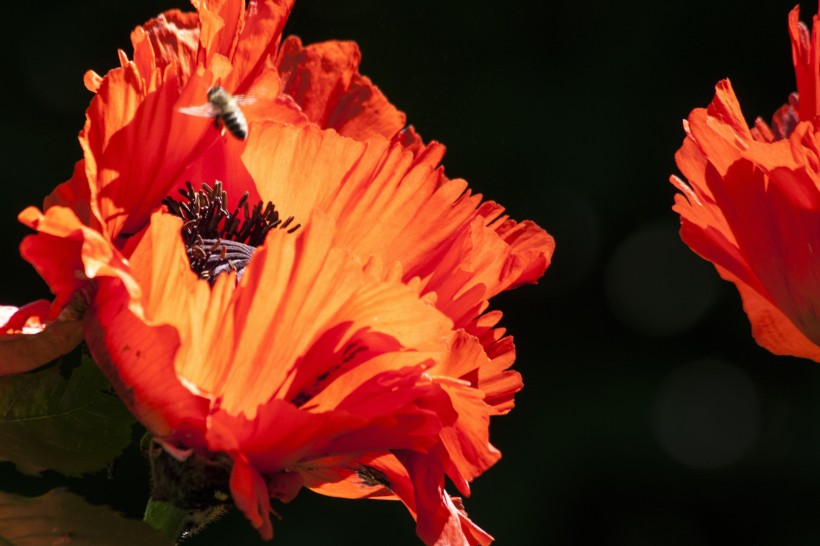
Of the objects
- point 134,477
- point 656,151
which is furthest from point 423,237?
point 656,151

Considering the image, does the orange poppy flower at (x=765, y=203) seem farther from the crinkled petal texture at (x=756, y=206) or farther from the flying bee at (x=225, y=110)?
the flying bee at (x=225, y=110)

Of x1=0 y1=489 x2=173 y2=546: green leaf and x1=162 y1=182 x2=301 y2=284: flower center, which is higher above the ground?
x1=162 y1=182 x2=301 y2=284: flower center

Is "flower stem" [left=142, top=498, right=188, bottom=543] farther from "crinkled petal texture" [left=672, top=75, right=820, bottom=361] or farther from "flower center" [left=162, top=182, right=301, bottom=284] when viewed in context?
"crinkled petal texture" [left=672, top=75, right=820, bottom=361]

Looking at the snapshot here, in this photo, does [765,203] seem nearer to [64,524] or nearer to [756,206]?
[756,206]

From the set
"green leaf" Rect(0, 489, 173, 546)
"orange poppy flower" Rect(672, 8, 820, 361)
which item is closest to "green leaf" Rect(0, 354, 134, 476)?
"green leaf" Rect(0, 489, 173, 546)

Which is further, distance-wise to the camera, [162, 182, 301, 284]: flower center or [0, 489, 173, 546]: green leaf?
[162, 182, 301, 284]: flower center

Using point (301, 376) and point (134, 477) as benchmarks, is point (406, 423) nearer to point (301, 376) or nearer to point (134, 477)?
point (301, 376)
